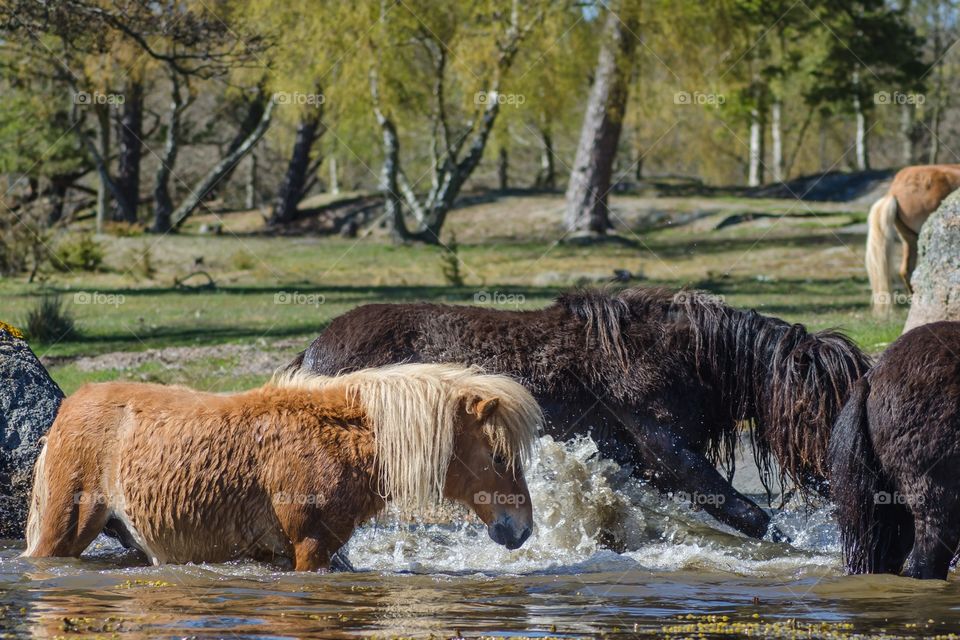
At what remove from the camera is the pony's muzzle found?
6.59 meters

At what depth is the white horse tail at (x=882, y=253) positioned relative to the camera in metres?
16.9

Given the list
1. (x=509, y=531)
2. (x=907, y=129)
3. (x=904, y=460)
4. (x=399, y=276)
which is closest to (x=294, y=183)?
(x=399, y=276)

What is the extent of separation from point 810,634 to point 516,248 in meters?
23.6

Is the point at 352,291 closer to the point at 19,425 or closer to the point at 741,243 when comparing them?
the point at 741,243

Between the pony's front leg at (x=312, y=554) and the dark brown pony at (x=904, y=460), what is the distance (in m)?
2.88

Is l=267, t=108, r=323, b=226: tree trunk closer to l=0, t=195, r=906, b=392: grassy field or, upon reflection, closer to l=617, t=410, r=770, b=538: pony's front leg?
l=0, t=195, r=906, b=392: grassy field

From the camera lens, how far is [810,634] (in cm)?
571

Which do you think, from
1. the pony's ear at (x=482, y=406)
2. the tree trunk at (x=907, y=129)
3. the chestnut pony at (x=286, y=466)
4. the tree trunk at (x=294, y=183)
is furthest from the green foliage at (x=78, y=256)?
the tree trunk at (x=907, y=129)

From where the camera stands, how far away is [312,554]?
6520mm

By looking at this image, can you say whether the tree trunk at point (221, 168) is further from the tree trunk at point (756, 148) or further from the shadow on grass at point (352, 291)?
the tree trunk at point (756, 148)

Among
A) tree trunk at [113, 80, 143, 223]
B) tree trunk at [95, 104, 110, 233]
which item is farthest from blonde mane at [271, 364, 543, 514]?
tree trunk at [113, 80, 143, 223]

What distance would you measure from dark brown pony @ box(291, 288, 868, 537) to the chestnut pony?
147 cm

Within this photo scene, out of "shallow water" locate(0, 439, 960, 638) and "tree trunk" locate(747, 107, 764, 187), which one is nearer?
"shallow water" locate(0, 439, 960, 638)

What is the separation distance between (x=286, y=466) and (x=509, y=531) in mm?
1240
